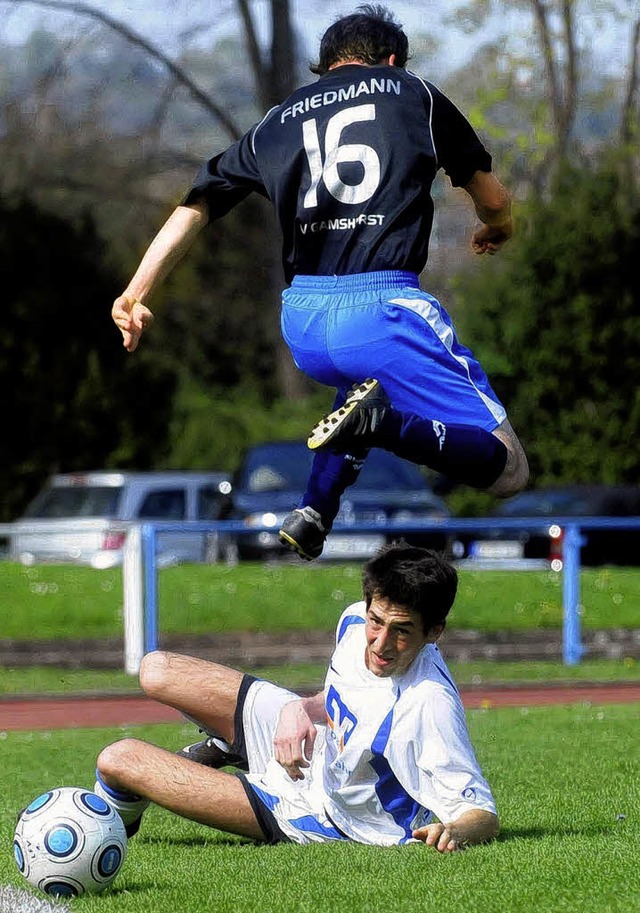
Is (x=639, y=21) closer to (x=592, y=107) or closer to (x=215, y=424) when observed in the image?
(x=592, y=107)

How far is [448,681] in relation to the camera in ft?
18.0

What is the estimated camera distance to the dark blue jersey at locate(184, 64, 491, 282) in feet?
19.6

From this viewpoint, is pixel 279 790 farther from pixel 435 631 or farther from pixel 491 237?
pixel 491 237

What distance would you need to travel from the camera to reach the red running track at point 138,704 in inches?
457

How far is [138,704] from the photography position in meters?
12.9

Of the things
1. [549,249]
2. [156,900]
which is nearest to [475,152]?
[156,900]

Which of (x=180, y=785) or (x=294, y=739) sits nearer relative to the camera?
(x=294, y=739)

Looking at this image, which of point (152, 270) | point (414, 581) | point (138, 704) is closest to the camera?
point (414, 581)

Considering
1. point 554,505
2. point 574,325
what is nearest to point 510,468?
point 554,505

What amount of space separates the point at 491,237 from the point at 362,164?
0.77 metres

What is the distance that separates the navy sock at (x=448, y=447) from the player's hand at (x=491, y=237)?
95 cm

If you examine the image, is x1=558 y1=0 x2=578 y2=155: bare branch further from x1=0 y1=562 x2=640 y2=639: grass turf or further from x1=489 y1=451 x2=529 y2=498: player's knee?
x1=489 y1=451 x2=529 y2=498: player's knee

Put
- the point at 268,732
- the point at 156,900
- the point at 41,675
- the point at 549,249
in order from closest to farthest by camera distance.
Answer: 1. the point at 156,900
2. the point at 268,732
3. the point at 41,675
4. the point at 549,249

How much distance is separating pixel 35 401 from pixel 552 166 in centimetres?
1101
